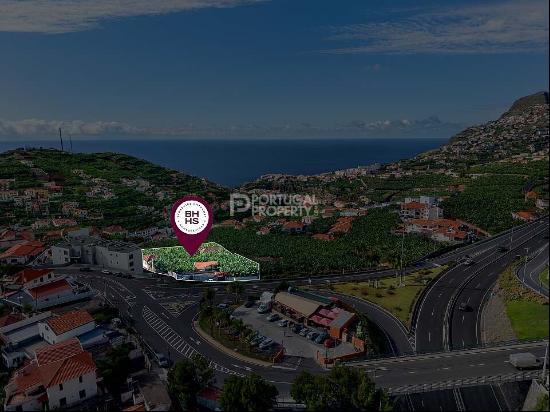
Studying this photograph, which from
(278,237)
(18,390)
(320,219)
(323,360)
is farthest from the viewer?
(320,219)

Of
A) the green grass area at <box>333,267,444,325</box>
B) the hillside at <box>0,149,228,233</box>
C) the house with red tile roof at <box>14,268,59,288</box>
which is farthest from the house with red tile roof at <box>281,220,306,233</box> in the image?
the house with red tile roof at <box>14,268,59,288</box>

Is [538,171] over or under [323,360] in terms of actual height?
over

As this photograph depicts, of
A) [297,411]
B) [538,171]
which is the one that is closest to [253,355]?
[297,411]

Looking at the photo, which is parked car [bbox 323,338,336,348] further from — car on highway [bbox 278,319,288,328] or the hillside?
the hillside

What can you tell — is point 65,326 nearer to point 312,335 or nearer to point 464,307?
point 312,335

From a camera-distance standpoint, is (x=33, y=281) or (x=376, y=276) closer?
(x=33, y=281)

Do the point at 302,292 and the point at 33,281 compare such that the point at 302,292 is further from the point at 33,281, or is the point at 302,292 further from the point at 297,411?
the point at 33,281

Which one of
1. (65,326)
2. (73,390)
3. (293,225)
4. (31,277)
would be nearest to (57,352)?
(73,390)

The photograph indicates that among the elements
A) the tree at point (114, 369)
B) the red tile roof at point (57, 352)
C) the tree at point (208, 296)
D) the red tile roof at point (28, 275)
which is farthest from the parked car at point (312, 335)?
the red tile roof at point (28, 275)
